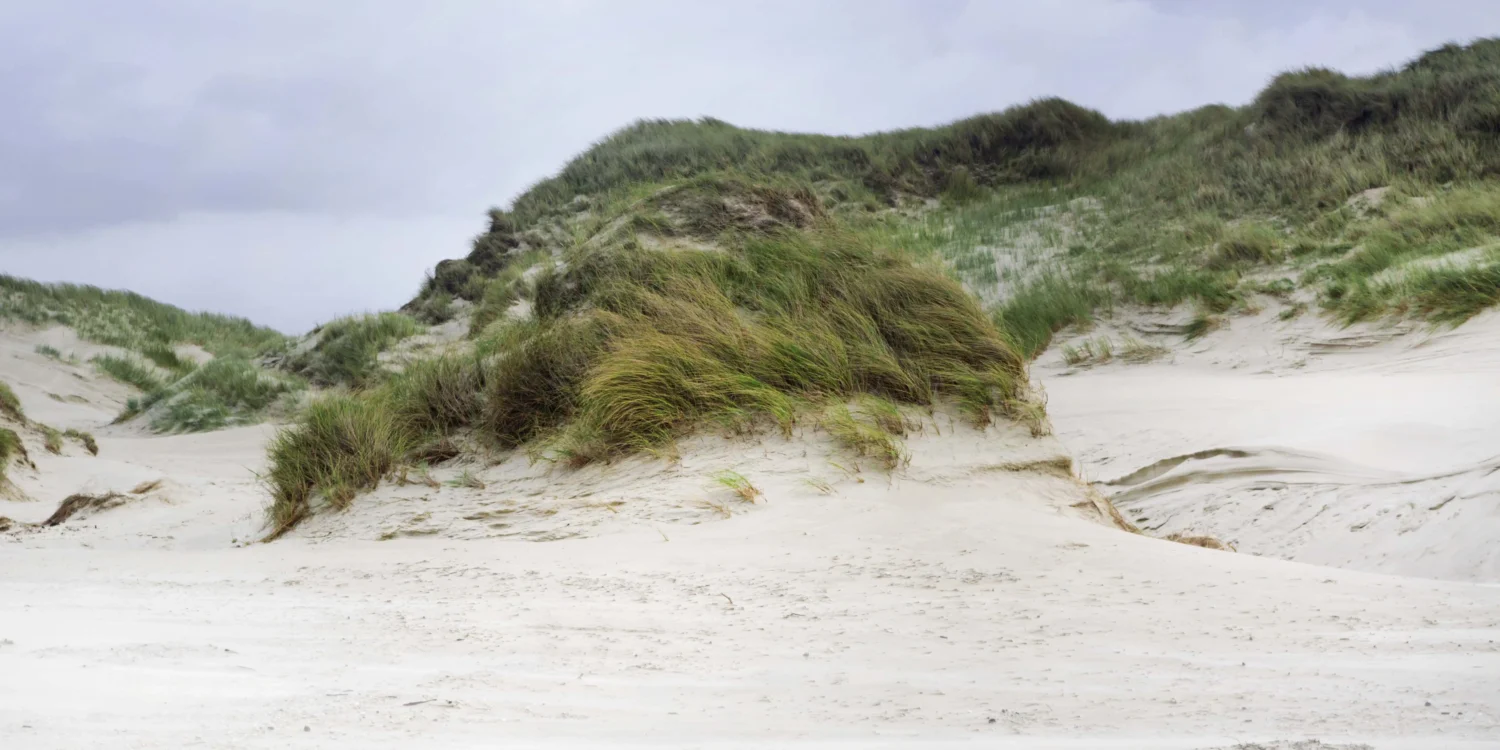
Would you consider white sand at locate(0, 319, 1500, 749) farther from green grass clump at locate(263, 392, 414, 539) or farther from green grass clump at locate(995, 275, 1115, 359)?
green grass clump at locate(995, 275, 1115, 359)

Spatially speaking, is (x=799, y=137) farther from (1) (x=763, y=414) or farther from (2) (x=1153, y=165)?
(1) (x=763, y=414)

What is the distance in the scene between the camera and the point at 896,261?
283 inches

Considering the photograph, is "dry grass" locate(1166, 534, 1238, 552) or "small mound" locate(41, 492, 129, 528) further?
"small mound" locate(41, 492, 129, 528)

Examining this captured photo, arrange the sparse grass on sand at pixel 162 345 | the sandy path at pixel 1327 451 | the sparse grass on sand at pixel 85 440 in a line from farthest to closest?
1. the sparse grass on sand at pixel 162 345
2. the sparse grass on sand at pixel 85 440
3. the sandy path at pixel 1327 451

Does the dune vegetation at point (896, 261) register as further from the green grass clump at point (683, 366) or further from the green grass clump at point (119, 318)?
the green grass clump at point (119, 318)

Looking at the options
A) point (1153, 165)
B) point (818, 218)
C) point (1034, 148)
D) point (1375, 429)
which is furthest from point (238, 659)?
point (1034, 148)

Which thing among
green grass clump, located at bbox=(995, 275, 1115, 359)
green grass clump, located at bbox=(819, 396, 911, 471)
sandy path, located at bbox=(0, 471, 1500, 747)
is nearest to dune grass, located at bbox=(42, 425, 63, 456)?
sandy path, located at bbox=(0, 471, 1500, 747)

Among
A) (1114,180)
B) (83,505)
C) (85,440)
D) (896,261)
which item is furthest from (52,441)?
(1114,180)

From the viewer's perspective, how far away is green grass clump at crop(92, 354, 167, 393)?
703 inches

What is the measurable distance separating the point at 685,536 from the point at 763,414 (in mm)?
1319

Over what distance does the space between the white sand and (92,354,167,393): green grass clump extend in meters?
13.3

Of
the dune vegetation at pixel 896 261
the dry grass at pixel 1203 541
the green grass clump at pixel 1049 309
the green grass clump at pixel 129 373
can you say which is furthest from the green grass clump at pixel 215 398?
the dry grass at pixel 1203 541

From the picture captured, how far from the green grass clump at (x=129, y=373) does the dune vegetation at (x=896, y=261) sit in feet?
15.3

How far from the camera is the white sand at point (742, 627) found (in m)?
2.27
